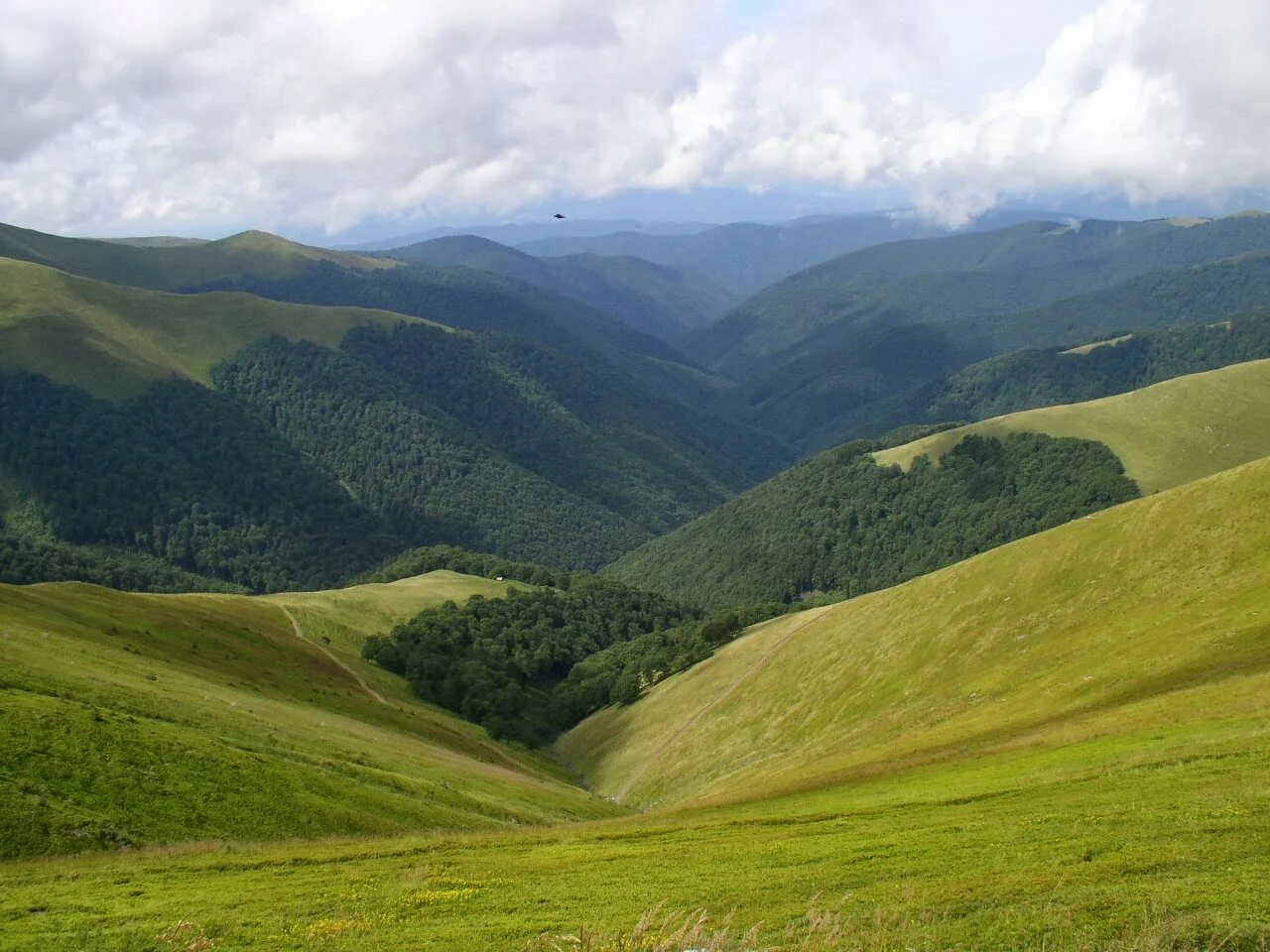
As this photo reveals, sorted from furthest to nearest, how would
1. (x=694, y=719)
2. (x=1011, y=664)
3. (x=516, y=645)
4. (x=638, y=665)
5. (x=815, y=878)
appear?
(x=516, y=645)
(x=638, y=665)
(x=694, y=719)
(x=1011, y=664)
(x=815, y=878)

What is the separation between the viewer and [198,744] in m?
43.5

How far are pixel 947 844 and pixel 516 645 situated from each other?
130 metres

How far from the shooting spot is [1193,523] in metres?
64.8

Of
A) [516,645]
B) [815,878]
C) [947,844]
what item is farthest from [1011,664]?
[516,645]

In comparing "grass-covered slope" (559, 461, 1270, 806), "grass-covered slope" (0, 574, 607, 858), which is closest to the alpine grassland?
"grass-covered slope" (559, 461, 1270, 806)

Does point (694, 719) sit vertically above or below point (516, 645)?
above

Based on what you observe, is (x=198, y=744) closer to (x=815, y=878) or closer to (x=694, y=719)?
(x=815, y=878)

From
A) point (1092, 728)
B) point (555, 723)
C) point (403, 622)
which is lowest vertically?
point (555, 723)

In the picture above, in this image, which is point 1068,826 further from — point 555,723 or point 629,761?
point 555,723

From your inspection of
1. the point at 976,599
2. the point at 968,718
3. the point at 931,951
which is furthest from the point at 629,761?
the point at 931,951

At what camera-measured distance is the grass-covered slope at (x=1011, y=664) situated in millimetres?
47250

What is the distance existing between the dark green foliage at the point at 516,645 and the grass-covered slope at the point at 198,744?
2837cm

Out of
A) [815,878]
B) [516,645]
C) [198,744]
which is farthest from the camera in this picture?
[516,645]

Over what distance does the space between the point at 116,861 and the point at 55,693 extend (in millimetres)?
16897
